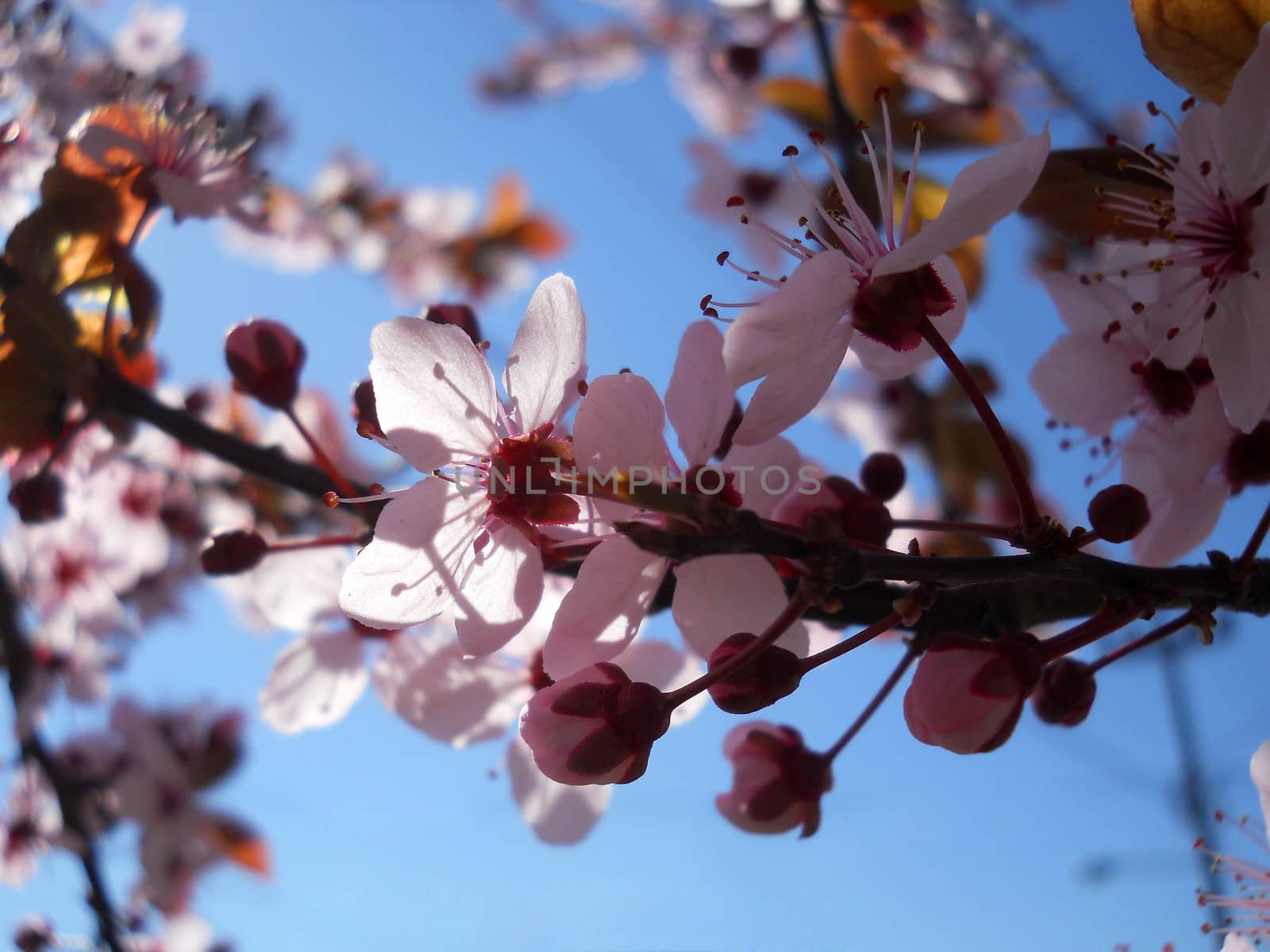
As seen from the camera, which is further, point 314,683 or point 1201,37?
point 314,683

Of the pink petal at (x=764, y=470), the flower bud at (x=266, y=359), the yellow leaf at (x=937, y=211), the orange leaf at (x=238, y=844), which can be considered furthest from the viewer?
the orange leaf at (x=238, y=844)

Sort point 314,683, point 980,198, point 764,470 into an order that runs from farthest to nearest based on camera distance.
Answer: point 314,683 < point 764,470 < point 980,198

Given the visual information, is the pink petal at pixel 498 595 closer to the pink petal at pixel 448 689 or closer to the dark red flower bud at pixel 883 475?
the pink petal at pixel 448 689

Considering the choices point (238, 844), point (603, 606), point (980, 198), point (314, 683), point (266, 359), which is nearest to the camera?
point (980, 198)

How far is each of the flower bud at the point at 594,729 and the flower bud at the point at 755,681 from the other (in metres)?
0.05

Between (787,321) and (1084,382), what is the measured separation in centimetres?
48

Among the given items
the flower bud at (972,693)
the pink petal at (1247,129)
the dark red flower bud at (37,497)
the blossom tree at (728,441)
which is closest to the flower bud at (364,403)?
the blossom tree at (728,441)

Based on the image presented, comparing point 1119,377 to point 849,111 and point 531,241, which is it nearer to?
point 849,111

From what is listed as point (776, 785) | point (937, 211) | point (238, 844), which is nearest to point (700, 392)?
point (776, 785)

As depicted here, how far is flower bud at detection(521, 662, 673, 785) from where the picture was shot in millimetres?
658

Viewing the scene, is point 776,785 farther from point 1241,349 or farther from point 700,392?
point 1241,349

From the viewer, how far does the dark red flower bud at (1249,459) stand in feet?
2.91

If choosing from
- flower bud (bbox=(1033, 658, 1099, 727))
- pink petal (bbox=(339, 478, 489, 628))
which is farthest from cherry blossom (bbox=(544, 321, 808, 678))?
flower bud (bbox=(1033, 658, 1099, 727))

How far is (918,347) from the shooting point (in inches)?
30.5
